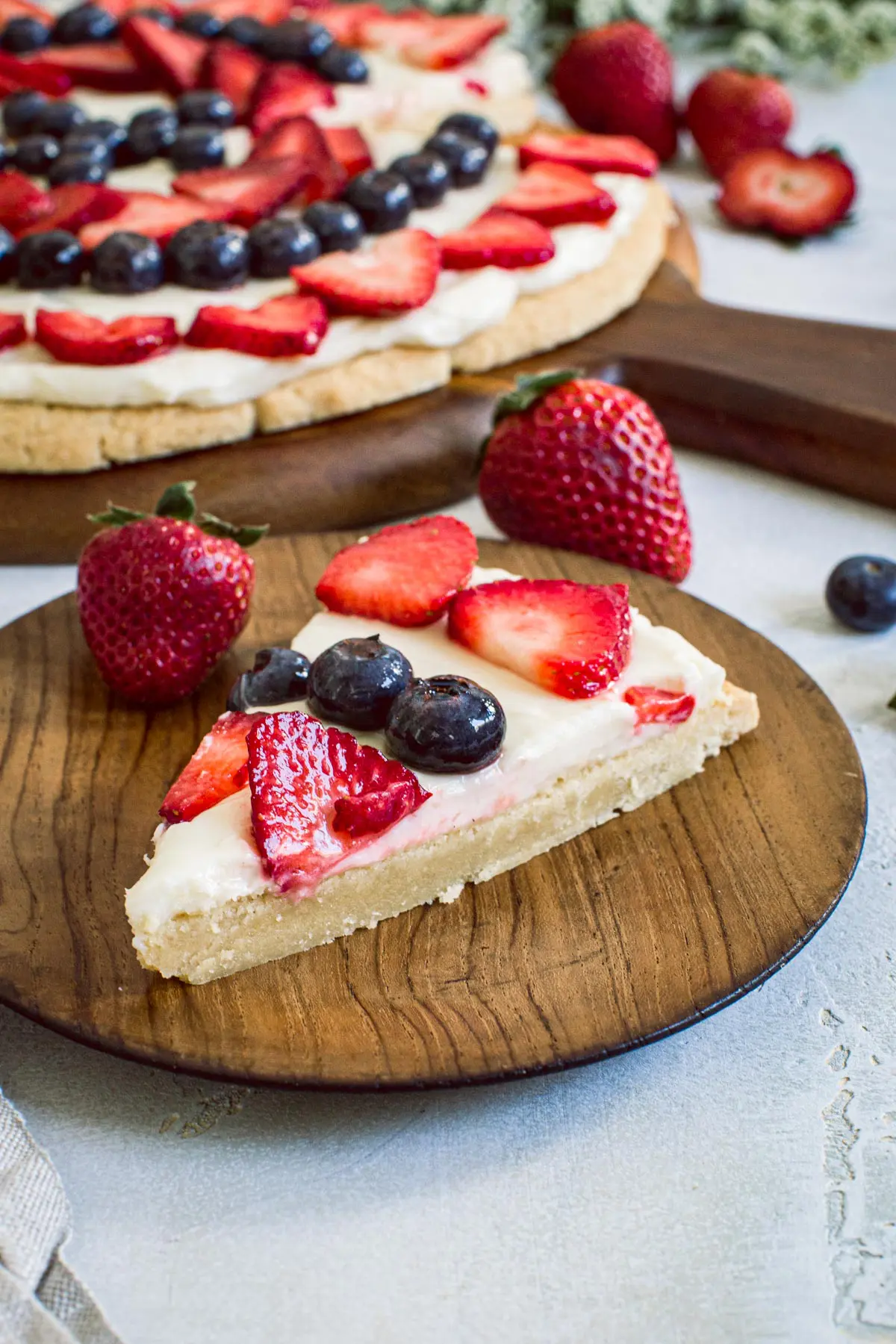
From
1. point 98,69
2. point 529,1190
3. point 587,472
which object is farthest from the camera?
point 98,69

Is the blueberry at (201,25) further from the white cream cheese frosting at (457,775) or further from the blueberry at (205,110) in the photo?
the white cream cheese frosting at (457,775)

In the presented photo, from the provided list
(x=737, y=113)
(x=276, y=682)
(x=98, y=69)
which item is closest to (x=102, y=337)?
(x=276, y=682)

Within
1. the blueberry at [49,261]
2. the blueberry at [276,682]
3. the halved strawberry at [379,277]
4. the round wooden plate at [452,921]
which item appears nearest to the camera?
the round wooden plate at [452,921]

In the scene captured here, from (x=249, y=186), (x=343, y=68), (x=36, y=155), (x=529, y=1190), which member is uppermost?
(x=343, y=68)

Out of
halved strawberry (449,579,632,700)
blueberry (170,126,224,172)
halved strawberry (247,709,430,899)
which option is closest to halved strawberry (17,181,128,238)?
blueberry (170,126,224,172)

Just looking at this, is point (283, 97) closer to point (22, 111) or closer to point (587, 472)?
point (22, 111)

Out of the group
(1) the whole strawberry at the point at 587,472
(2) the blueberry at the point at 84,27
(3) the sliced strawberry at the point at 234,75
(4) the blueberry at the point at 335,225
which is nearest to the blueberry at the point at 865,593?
(1) the whole strawberry at the point at 587,472
